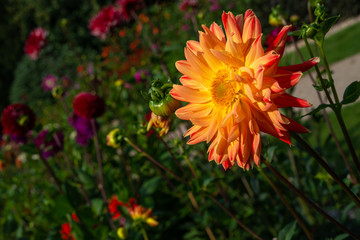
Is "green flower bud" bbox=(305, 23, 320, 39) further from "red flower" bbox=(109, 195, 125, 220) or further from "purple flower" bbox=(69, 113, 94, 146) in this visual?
"purple flower" bbox=(69, 113, 94, 146)

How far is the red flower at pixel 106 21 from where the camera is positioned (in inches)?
102

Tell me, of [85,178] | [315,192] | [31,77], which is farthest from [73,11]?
[315,192]

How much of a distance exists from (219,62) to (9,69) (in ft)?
40.4

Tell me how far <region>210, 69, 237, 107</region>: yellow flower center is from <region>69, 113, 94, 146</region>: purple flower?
4.22 ft

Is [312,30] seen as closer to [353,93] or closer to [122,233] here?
[353,93]

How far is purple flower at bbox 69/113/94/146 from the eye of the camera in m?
1.96

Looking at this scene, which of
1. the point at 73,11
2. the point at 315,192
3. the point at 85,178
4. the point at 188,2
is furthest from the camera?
the point at 73,11

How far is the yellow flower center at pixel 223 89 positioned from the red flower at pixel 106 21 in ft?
6.61

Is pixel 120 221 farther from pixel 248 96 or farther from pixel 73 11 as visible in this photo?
pixel 73 11

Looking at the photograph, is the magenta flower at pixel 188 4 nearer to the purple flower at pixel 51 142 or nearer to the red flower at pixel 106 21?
the red flower at pixel 106 21

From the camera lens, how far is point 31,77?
980cm

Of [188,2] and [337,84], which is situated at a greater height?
[188,2]

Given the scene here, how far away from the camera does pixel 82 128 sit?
1.97 meters

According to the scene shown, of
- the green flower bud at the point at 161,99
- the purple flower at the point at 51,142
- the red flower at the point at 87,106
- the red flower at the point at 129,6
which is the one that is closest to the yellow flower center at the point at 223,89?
the green flower bud at the point at 161,99
